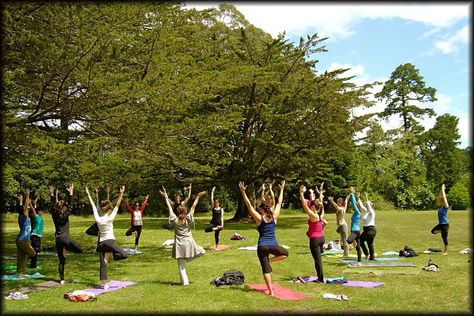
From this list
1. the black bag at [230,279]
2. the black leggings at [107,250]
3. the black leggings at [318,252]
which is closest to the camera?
the black leggings at [107,250]

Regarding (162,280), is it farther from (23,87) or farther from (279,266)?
(23,87)

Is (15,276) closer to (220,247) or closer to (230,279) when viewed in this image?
(230,279)

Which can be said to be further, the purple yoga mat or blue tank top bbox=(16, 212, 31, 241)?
blue tank top bbox=(16, 212, 31, 241)

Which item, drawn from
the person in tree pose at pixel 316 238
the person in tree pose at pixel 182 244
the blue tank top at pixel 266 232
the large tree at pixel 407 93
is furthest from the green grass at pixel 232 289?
the large tree at pixel 407 93

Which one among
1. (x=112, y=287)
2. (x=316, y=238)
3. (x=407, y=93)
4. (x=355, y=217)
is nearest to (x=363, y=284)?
(x=316, y=238)

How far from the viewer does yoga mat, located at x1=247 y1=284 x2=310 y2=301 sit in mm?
8748

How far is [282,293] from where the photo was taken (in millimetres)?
9211

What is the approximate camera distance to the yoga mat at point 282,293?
8748 millimetres

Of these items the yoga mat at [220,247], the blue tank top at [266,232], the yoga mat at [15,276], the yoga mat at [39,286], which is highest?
the blue tank top at [266,232]

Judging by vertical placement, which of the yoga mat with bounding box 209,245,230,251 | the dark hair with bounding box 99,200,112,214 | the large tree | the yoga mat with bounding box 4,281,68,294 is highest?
the large tree

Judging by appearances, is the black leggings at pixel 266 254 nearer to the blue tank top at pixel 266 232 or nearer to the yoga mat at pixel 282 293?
the blue tank top at pixel 266 232

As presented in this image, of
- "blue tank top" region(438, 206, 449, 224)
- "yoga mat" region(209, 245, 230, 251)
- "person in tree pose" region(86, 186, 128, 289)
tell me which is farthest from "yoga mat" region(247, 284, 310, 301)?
"blue tank top" region(438, 206, 449, 224)

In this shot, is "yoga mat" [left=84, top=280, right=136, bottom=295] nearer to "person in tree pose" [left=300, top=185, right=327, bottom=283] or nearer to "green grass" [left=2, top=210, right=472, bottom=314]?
"green grass" [left=2, top=210, right=472, bottom=314]

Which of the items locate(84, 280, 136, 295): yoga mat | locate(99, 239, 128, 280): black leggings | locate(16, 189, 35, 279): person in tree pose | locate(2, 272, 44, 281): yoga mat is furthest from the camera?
locate(16, 189, 35, 279): person in tree pose
